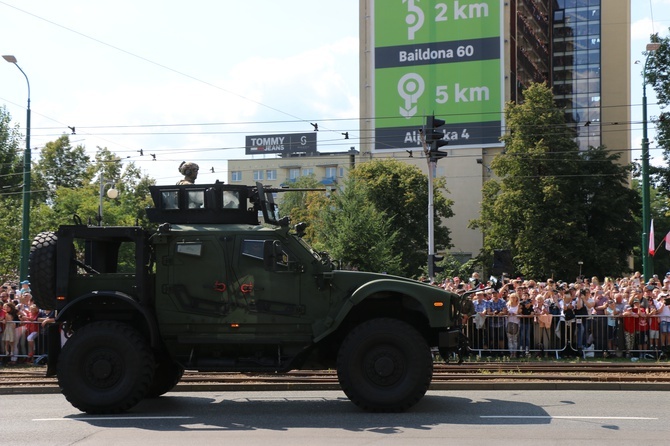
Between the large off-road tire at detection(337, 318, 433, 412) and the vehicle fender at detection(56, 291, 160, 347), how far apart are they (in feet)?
8.50

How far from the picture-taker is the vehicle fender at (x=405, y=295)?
39.9 feet

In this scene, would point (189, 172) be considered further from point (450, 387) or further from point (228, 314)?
point (450, 387)

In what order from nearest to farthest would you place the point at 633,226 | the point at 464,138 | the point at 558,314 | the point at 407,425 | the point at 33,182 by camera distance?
the point at 407,425
the point at 558,314
the point at 633,226
the point at 464,138
the point at 33,182

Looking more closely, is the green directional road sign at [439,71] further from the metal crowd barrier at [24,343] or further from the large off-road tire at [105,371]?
the large off-road tire at [105,371]

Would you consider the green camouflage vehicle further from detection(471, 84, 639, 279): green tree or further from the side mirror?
detection(471, 84, 639, 279): green tree

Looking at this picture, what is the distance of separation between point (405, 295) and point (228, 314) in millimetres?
2449

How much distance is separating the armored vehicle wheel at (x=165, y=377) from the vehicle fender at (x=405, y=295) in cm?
273

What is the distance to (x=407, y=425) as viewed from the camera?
11.2 metres

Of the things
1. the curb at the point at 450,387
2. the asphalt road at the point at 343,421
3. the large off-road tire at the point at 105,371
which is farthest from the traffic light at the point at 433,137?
the large off-road tire at the point at 105,371

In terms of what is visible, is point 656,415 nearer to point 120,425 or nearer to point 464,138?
point 120,425

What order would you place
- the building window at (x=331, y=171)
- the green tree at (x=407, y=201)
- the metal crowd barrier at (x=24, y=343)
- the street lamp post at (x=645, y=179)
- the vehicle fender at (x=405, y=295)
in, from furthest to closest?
the building window at (x=331, y=171), the green tree at (x=407, y=201), the street lamp post at (x=645, y=179), the metal crowd barrier at (x=24, y=343), the vehicle fender at (x=405, y=295)

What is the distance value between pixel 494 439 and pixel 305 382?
17.9 feet

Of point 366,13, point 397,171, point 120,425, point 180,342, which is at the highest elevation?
point 366,13

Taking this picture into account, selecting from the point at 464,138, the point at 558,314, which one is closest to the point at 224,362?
the point at 558,314
